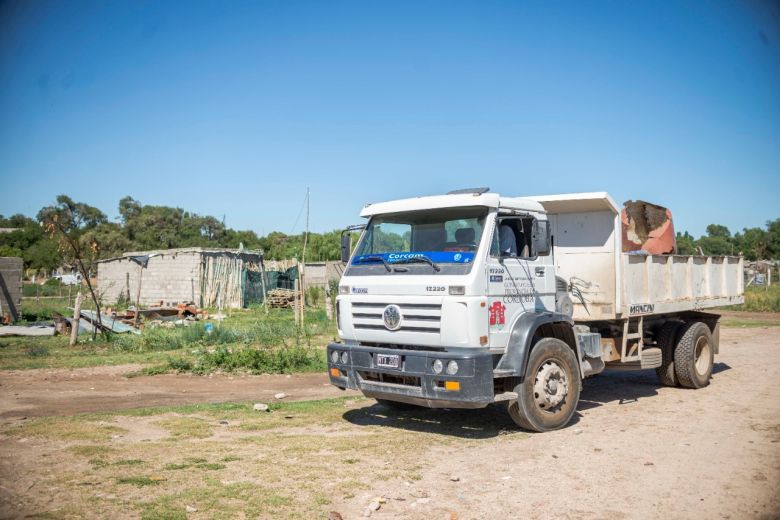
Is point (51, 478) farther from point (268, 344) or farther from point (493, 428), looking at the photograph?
point (268, 344)

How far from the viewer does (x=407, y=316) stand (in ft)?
23.8

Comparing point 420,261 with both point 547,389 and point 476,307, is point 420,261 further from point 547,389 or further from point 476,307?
point 547,389

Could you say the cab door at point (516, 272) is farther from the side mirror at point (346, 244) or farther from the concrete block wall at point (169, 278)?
the concrete block wall at point (169, 278)

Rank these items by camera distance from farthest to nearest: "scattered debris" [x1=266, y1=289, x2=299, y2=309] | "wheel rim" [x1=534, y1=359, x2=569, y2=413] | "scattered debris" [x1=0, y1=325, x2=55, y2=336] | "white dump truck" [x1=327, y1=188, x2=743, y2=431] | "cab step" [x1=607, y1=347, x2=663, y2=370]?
"scattered debris" [x1=266, y1=289, x2=299, y2=309], "scattered debris" [x1=0, y1=325, x2=55, y2=336], "cab step" [x1=607, y1=347, x2=663, y2=370], "wheel rim" [x1=534, y1=359, x2=569, y2=413], "white dump truck" [x1=327, y1=188, x2=743, y2=431]

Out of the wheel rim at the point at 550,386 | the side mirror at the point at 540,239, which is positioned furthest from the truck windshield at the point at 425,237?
the wheel rim at the point at 550,386

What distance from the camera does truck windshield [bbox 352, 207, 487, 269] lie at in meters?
7.34

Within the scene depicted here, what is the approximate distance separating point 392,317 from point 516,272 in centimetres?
157

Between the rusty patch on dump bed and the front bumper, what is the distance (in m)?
4.86

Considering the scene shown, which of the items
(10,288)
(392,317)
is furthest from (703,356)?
(10,288)

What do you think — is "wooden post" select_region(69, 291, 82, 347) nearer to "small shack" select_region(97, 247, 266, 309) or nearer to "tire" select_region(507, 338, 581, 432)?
"small shack" select_region(97, 247, 266, 309)

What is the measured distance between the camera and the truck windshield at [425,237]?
7344 millimetres

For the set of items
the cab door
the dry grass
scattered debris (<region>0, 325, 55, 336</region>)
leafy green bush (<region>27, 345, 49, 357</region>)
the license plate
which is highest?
the cab door

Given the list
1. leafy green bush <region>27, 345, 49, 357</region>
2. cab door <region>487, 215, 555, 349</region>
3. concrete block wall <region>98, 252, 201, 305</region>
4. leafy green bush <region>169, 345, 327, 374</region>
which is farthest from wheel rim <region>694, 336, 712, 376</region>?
concrete block wall <region>98, 252, 201, 305</region>

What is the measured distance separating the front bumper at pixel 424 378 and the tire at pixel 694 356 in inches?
204
